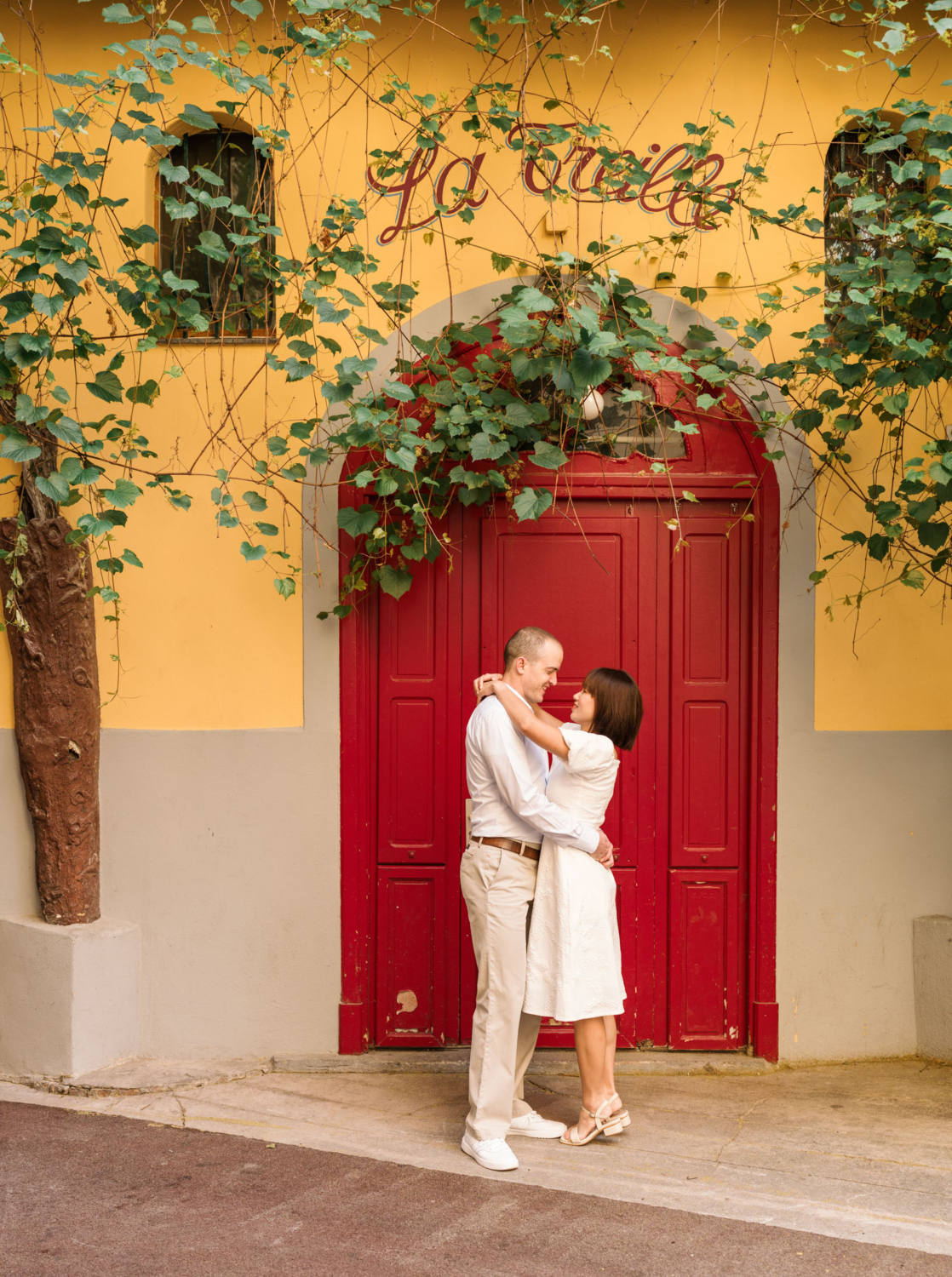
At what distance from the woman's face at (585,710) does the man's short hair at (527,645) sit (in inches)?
9.4

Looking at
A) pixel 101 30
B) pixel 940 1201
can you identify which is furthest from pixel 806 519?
pixel 101 30

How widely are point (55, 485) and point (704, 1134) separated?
3.51 m

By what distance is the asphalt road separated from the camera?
10.8 ft

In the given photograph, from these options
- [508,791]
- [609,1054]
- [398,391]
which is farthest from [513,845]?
[398,391]

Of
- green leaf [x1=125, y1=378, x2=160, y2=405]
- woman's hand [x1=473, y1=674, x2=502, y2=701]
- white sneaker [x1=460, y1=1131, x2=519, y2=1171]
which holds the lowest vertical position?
white sneaker [x1=460, y1=1131, x2=519, y2=1171]

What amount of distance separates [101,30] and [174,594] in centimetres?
268

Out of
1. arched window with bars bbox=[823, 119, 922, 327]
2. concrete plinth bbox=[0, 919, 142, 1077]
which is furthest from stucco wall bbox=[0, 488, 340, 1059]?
arched window with bars bbox=[823, 119, 922, 327]

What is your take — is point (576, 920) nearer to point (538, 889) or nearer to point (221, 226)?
point (538, 889)

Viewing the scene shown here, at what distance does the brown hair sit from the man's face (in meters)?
0.15

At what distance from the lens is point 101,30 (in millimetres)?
5109

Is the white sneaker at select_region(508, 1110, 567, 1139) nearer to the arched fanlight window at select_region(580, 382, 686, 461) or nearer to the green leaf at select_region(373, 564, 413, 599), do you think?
the green leaf at select_region(373, 564, 413, 599)

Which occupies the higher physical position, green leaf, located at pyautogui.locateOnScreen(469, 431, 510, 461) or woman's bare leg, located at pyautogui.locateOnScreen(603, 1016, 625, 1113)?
green leaf, located at pyautogui.locateOnScreen(469, 431, 510, 461)

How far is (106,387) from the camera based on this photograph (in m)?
4.24

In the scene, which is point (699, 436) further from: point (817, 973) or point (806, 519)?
point (817, 973)
